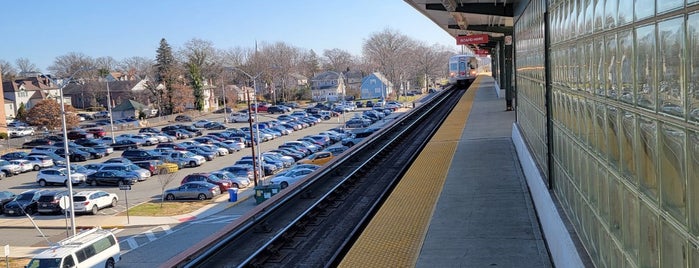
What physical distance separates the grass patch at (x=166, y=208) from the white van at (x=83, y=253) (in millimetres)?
9477

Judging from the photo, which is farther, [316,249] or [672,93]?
[316,249]

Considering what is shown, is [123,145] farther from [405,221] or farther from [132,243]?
[405,221]

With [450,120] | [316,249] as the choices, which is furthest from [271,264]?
[450,120]

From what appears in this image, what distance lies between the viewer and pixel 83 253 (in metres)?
17.1

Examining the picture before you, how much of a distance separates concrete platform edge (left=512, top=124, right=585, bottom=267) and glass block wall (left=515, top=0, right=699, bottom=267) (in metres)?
0.26

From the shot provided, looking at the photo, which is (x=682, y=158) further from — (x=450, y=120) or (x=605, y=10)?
(x=450, y=120)

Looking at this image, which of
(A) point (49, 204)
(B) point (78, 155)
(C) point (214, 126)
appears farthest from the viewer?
(C) point (214, 126)

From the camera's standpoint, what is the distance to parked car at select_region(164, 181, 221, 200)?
3070 cm

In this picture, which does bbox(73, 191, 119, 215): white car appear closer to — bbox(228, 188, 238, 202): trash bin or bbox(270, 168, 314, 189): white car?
bbox(228, 188, 238, 202): trash bin

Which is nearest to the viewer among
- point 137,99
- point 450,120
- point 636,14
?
point 636,14

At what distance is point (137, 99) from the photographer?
100750mm

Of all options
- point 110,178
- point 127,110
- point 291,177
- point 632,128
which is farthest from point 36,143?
point 632,128

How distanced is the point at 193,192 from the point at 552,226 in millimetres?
24709

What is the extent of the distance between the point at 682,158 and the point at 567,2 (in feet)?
13.7
